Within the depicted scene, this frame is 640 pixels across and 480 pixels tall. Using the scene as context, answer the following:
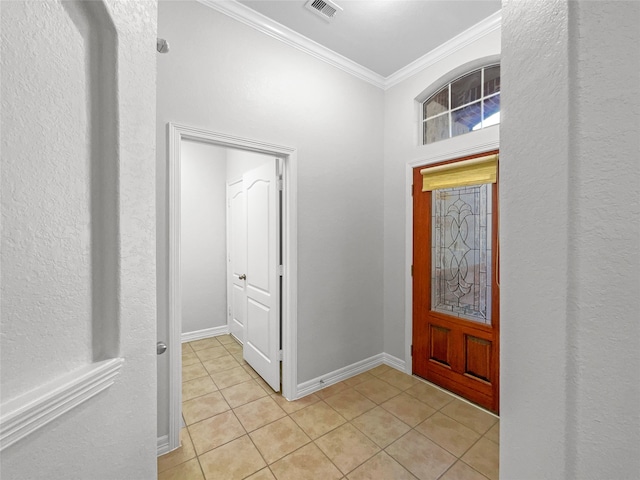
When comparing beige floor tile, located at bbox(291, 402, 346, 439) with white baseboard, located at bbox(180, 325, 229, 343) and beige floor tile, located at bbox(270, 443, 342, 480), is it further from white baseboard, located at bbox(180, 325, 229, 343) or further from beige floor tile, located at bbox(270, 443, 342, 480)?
white baseboard, located at bbox(180, 325, 229, 343)

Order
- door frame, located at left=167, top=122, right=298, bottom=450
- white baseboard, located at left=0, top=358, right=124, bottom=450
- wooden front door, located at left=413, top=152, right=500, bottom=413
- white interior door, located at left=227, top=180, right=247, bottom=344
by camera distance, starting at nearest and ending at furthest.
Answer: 1. white baseboard, located at left=0, top=358, right=124, bottom=450
2. door frame, located at left=167, top=122, right=298, bottom=450
3. wooden front door, located at left=413, top=152, right=500, bottom=413
4. white interior door, located at left=227, top=180, right=247, bottom=344

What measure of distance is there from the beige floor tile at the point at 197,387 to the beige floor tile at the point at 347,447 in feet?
3.81

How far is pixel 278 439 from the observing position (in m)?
1.90

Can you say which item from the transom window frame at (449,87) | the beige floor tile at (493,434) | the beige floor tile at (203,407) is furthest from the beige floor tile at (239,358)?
the transom window frame at (449,87)

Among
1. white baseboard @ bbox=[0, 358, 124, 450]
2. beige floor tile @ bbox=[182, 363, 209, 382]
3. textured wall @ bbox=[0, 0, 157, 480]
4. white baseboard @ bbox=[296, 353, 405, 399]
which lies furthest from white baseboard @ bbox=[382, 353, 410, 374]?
white baseboard @ bbox=[0, 358, 124, 450]

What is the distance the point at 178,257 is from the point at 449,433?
223 cm

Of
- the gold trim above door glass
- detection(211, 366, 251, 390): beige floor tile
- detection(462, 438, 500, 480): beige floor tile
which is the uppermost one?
the gold trim above door glass

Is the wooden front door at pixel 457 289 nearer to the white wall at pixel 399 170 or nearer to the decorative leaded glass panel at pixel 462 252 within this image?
→ the decorative leaded glass panel at pixel 462 252

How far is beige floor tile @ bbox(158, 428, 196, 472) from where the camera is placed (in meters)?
1.71

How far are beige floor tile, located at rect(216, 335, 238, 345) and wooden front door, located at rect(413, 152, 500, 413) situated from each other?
7.63ft

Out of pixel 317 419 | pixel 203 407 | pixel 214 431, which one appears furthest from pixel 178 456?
pixel 317 419

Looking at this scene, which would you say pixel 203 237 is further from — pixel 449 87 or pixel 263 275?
pixel 449 87

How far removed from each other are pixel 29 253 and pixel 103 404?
1.24 ft

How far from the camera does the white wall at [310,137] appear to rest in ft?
6.06
